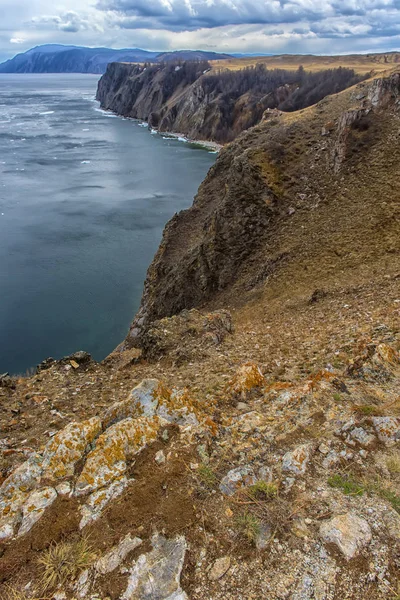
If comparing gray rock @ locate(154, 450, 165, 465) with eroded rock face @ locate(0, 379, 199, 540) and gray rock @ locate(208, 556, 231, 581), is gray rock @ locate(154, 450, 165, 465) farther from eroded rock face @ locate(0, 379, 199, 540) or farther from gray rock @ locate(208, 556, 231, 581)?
gray rock @ locate(208, 556, 231, 581)

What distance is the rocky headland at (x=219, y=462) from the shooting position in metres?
3.84

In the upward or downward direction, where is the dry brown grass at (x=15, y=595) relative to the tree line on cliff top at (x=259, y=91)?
downward

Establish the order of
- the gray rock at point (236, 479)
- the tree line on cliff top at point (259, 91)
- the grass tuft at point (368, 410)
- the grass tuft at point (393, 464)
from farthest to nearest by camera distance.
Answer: the tree line on cliff top at point (259, 91)
the grass tuft at point (368, 410)
the grass tuft at point (393, 464)
the gray rock at point (236, 479)

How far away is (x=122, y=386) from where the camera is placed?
30.2 feet

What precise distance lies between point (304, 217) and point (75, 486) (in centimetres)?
1735

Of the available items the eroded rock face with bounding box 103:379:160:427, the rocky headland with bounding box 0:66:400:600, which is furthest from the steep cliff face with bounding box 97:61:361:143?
the eroded rock face with bounding box 103:379:160:427

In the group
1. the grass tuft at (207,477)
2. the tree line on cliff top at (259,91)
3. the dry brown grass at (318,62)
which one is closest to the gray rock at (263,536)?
the grass tuft at (207,477)

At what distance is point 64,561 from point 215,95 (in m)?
136

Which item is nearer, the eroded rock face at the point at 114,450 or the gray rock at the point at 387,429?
the eroded rock face at the point at 114,450

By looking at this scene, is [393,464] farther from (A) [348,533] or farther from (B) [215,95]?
(B) [215,95]

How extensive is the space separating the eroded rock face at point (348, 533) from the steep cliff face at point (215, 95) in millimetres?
108805

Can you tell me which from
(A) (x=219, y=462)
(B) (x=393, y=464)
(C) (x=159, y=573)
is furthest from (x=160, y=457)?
(B) (x=393, y=464)

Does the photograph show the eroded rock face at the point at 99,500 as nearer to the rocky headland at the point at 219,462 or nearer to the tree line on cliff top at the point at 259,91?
the rocky headland at the point at 219,462

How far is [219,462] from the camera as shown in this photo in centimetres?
517
